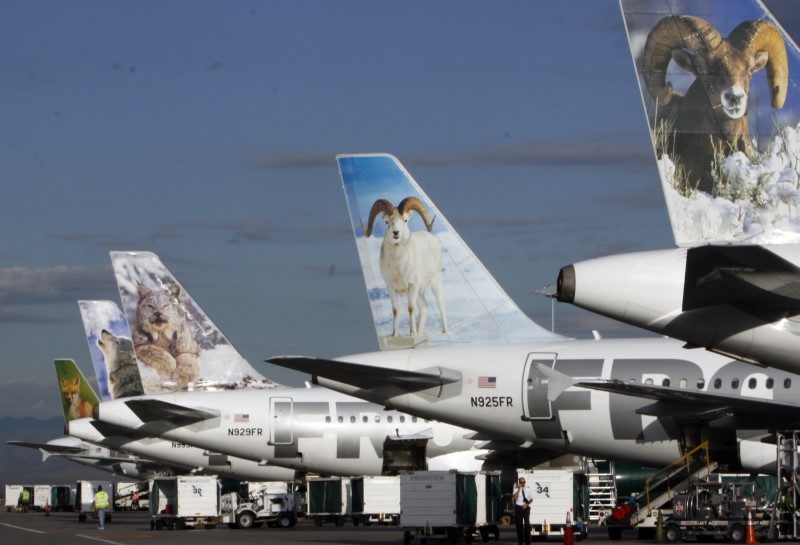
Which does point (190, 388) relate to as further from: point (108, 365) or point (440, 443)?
point (108, 365)

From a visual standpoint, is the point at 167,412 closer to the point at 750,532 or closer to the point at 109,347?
the point at 109,347

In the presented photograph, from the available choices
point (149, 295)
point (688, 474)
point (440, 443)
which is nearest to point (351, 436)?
point (440, 443)

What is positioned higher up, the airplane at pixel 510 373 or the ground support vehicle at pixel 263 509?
the airplane at pixel 510 373

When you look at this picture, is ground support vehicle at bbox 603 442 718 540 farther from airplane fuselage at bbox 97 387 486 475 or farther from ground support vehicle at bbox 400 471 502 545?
airplane fuselage at bbox 97 387 486 475

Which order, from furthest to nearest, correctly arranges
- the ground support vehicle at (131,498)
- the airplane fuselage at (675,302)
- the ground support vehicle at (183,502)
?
the ground support vehicle at (131,498) < the ground support vehicle at (183,502) < the airplane fuselage at (675,302)

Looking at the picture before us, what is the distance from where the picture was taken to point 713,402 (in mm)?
29812

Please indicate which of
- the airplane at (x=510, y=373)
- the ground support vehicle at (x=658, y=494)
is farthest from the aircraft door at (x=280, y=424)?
the ground support vehicle at (x=658, y=494)

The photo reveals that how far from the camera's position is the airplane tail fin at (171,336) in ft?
164

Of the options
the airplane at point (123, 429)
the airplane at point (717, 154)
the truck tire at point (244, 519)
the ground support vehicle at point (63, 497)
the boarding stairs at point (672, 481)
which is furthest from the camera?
the ground support vehicle at point (63, 497)

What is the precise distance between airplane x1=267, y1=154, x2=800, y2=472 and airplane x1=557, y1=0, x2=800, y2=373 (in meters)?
15.6

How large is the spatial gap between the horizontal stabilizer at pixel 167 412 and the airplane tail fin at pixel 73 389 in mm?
34915

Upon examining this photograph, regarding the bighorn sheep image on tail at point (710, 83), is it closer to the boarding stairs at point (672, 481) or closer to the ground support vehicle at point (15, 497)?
the boarding stairs at point (672, 481)

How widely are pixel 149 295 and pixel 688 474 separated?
88.1 feet

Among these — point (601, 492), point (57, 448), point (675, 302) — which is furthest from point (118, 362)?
point (675, 302)
